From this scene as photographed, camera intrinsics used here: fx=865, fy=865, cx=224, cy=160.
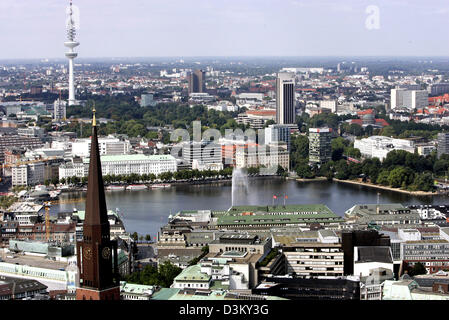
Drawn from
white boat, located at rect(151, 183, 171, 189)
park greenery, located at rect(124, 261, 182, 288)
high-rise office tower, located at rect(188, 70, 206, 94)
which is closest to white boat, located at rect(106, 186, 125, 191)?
white boat, located at rect(151, 183, 171, 189)

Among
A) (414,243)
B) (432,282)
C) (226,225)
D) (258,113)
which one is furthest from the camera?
(258,113)

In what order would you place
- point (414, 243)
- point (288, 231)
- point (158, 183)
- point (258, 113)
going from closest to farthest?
1. point (414, 243)
2. point (288, 231)
3. point (158, 183)
4. point (258, 113)

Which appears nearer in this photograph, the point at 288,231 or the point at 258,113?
the point at 288,231

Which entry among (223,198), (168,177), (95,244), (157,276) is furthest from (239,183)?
(95,244)

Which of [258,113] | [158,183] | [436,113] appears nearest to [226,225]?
[158,183]

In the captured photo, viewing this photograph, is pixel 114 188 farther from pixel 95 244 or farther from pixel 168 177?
pixel 95 244

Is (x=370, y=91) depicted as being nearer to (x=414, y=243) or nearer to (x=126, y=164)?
(x=126, y=164)
